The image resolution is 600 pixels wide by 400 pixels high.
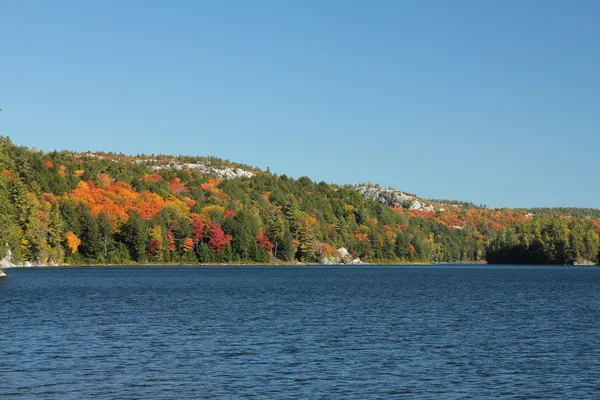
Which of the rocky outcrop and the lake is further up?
the rocky outcrop

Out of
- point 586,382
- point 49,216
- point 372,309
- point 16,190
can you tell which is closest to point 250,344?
point 586,382

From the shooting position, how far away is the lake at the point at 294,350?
113 feet

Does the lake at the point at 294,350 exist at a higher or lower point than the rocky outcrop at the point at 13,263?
lower

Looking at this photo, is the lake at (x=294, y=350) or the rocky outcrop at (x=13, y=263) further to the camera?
the rocky outcrop at (x=13, y=263)

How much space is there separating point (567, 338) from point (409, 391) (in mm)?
22205

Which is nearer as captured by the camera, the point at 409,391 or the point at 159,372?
the point at 409,391

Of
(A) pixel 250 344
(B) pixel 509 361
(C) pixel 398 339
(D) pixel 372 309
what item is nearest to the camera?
(B) pixel 509 361

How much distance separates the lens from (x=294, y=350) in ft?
149

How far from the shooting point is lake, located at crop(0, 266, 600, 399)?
113ft

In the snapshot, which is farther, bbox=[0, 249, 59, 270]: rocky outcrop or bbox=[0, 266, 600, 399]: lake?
bbox=[0, 249, 59, 270]: rocky outcrop

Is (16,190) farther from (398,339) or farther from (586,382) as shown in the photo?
(586,382)

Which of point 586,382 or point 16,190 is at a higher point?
point 16,190

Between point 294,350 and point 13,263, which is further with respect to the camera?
point 13,263

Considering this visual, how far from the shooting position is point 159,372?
37.8 meters
